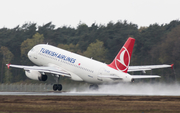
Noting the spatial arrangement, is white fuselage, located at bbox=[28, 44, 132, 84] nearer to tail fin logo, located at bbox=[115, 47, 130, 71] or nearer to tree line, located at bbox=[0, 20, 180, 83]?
tail fin logo, located at bbox=[115, 47, 130, 71]

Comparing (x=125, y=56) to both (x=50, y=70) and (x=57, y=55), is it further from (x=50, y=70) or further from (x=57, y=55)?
(x=57, y=55)

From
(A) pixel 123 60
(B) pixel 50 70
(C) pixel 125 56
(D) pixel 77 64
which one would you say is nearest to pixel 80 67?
(D) pixel 77 64

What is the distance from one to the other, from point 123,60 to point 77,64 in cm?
865

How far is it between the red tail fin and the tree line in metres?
39.2

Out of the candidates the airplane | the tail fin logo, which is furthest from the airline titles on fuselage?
the tail fin logo

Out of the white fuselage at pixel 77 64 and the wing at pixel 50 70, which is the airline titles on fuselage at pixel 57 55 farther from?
the wing at pixel 50 70

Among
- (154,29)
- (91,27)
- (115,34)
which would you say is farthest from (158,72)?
(91,27)

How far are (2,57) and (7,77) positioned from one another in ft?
32.4

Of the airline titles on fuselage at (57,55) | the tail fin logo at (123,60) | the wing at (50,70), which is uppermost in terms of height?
the airline titles on fuselage at (57,55)

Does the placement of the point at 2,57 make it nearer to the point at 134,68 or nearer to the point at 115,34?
the point at 115,34

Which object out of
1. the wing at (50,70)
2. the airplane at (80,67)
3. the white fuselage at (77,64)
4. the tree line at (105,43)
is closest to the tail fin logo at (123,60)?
the airplane at (80,67)

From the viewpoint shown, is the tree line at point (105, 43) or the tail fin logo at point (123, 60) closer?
the tail fin logo at point (123, 60)

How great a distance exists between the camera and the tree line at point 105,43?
91156mm

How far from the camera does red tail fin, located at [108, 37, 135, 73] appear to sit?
1845 inches
